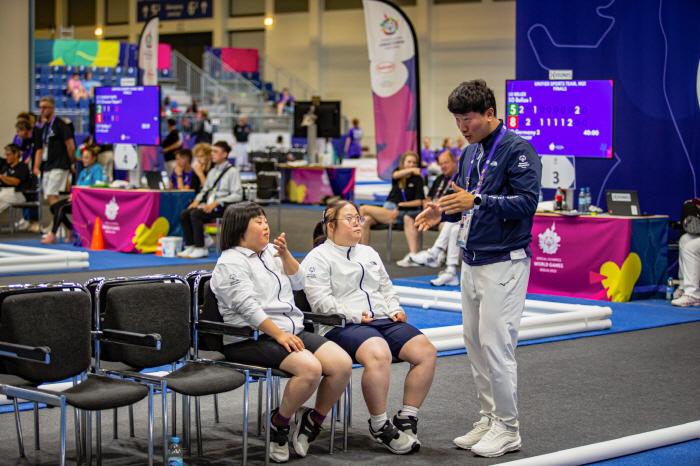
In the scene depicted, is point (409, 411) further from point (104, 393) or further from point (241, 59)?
point (241, 59)

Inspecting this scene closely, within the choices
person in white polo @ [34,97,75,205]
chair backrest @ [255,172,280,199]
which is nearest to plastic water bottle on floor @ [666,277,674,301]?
chair backrest @ [255,172,280,199]

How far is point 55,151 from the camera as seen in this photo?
1027cm

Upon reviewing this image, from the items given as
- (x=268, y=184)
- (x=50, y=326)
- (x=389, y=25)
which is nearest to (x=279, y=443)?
(x=50, y=326)

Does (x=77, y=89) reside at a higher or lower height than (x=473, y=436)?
higher

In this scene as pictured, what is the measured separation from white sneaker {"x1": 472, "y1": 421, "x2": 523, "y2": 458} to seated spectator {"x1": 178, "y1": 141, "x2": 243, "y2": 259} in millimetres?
5808

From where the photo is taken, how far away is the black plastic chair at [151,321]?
302 centimetres

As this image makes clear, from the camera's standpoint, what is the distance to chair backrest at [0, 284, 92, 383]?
9.09 ft

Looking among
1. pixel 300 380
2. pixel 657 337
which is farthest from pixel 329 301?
pixel 657 337

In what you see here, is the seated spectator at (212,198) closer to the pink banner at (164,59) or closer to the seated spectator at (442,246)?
the seated spectator at (442,246)

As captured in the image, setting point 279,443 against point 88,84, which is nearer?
point 279,443

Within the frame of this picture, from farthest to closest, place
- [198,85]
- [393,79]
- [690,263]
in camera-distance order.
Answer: [198,85] < [393,79] < [690,263]

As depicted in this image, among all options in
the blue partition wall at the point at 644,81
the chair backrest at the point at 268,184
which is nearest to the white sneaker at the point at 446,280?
the blue partition wall at the point at 644,81

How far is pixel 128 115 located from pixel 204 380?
7.14 metres

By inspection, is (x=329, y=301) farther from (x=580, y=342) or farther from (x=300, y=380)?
(x=580, y=342)
